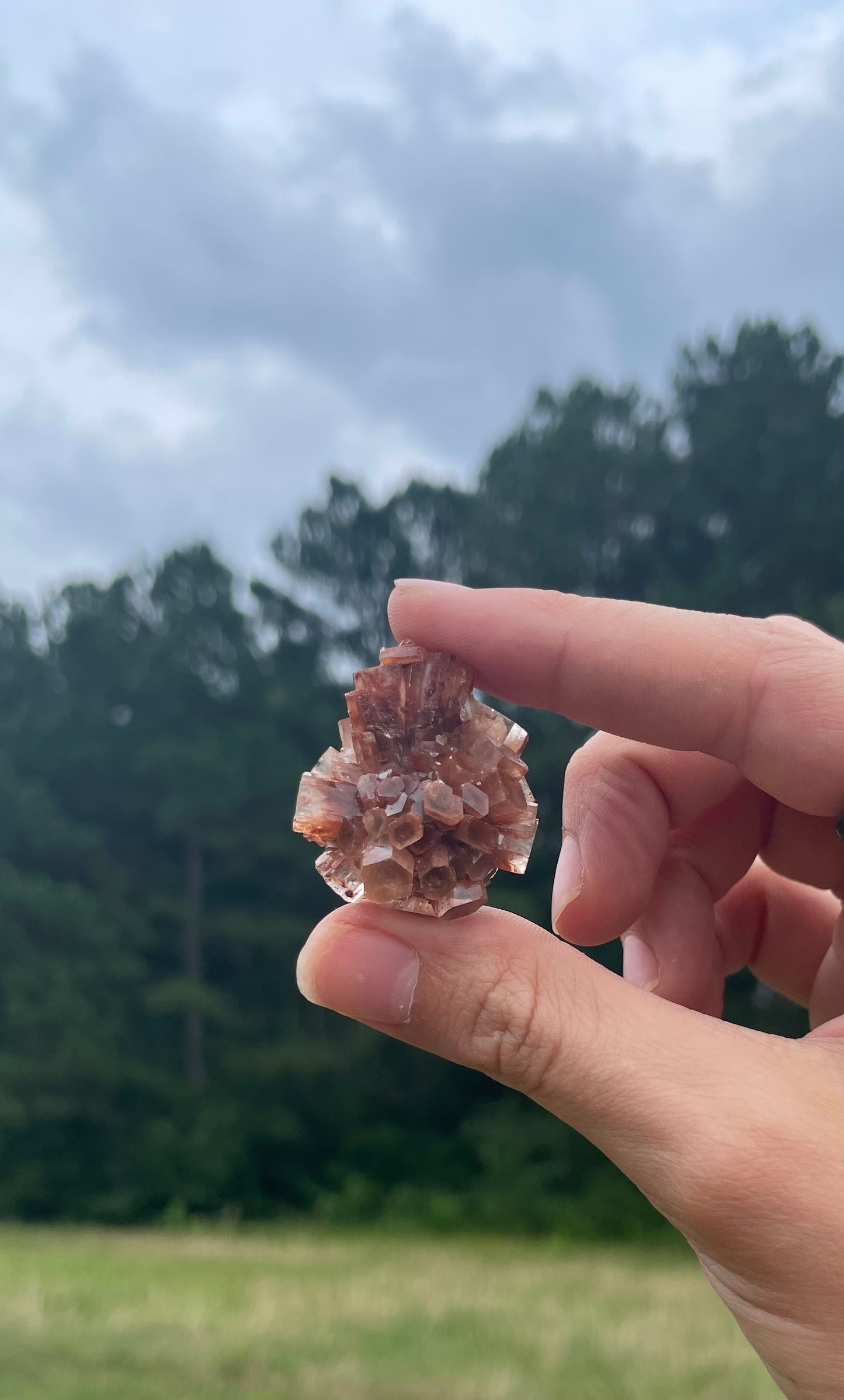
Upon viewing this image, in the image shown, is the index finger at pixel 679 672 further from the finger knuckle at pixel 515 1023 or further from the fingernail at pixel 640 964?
the finger knuckle at pixel 515 1023

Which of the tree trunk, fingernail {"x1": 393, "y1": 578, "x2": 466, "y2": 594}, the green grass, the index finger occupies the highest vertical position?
fingernail {"x1": 393, "y1": 578, "x2": 466, "y2": 594}

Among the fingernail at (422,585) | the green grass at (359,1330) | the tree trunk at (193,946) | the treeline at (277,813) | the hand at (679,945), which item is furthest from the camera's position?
the tree trunk at (193,946)

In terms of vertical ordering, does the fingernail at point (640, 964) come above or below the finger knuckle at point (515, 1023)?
above

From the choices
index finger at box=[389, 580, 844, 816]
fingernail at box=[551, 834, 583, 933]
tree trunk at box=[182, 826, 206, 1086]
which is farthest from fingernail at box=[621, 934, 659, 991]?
tree trunk at box=[182, 826, 206, 1086]

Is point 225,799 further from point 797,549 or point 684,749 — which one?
point 684,749

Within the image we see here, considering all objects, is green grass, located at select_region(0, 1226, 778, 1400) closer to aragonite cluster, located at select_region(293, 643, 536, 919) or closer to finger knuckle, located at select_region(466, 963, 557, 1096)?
finger knuckle, located at select_region(466, 963, 557, 1096)

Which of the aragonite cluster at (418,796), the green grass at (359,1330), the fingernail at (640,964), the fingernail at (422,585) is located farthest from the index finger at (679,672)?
the green grass at (359,1330)

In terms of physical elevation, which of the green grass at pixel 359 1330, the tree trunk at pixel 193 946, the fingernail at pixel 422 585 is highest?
the fingernail at pixel 422 585
